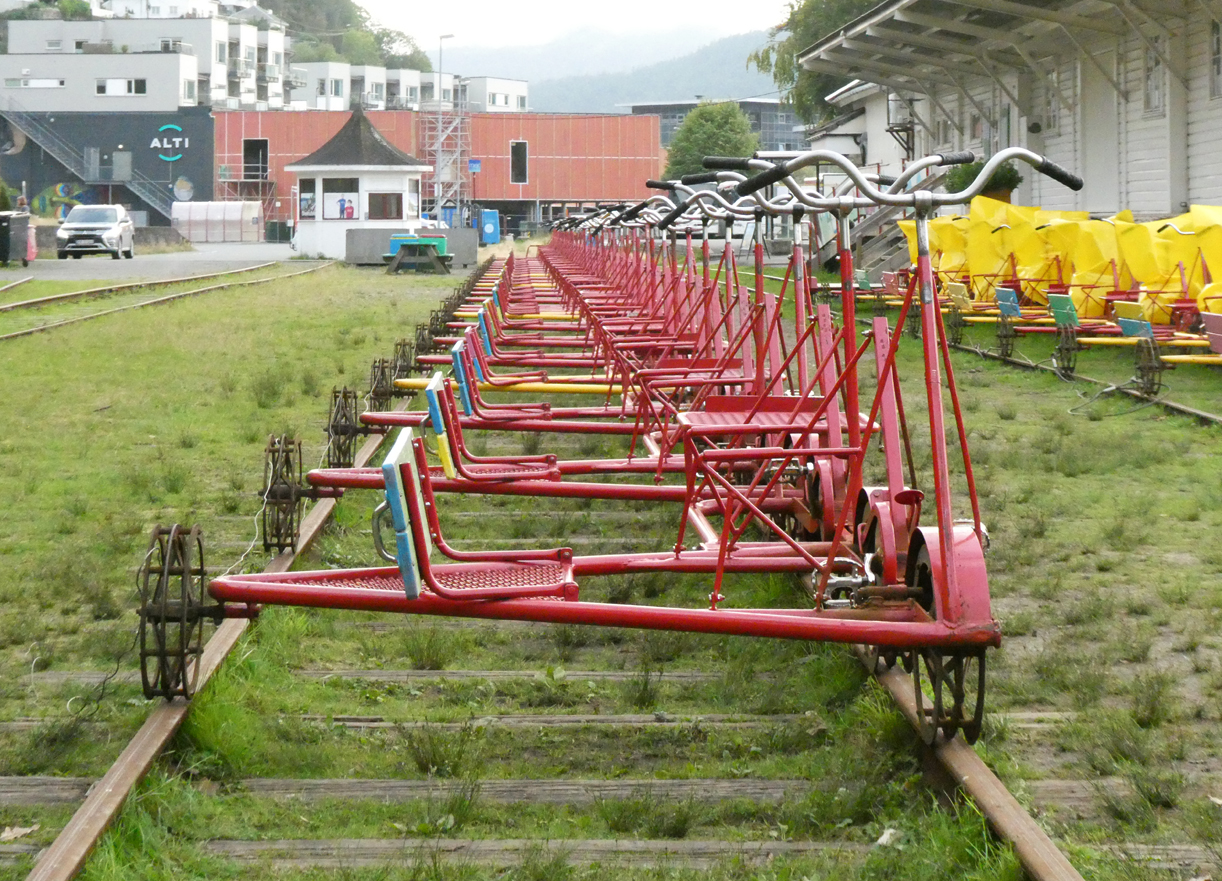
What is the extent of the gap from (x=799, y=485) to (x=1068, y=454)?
373 centimetres

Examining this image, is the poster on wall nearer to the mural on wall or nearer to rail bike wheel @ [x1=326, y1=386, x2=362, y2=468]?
the mural on wall

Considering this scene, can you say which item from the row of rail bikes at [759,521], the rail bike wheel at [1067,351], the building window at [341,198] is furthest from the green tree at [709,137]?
the row of rail bikes at [759,521]

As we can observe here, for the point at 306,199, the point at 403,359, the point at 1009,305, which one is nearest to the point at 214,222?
the point at 306,199

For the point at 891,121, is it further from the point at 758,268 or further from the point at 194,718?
the point at 194,718

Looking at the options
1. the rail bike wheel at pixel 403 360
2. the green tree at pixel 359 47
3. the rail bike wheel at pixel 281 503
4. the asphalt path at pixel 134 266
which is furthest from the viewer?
the green tree at pixel 359 47

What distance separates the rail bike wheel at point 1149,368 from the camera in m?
12.5

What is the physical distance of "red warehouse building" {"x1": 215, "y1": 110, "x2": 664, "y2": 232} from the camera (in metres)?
82.2

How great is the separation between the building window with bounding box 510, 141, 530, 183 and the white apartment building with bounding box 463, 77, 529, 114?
174 feet

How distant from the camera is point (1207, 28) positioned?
67.7ft

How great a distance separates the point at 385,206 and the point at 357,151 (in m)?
2.12

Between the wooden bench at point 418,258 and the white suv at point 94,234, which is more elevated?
the white suv at point 94,234

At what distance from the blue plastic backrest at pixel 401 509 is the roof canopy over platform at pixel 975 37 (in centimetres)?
1809

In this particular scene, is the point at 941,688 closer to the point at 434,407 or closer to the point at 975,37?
the point at 434,407

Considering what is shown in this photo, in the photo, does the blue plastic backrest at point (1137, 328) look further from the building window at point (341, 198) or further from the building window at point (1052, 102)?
the building window at point (341, 198)
